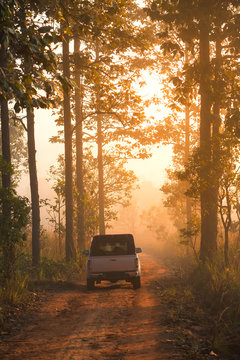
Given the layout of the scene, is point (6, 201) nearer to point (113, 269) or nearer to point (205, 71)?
point (113, 269)

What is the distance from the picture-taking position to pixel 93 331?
28.8ft

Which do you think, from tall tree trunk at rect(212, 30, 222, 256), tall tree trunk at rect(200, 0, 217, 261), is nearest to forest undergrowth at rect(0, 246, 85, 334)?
tall tree trunk at rect(200, 0, 217, 261)

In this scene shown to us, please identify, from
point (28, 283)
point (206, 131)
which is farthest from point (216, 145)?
point (28, 283)

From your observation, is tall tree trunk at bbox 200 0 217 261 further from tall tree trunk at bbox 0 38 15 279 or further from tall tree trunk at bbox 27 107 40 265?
tall tree trunk at bbox 27 107 40 265

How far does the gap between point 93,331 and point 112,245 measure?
25.8ft

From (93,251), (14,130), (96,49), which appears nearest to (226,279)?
(93,251)

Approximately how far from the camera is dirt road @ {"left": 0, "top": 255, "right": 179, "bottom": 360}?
718 cm

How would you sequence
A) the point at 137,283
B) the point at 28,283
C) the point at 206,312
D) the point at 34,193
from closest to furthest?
the point at 206,312 → the point at 28,283 → the point at 137,283 → the point at 34,193

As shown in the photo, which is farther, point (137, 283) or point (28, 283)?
point (137, 283)

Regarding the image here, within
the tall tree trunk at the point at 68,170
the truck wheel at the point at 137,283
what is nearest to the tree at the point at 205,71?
the truck wheel at the point at 137,283

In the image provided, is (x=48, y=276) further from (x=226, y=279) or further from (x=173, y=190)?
(x=173, y=190)

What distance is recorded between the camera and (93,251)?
52.7ft

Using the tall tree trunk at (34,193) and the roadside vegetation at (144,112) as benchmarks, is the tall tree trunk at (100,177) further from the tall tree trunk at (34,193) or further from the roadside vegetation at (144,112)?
the tall tree trunk at (34,193)

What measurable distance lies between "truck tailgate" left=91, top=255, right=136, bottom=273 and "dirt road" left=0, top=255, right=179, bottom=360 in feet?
5.16
